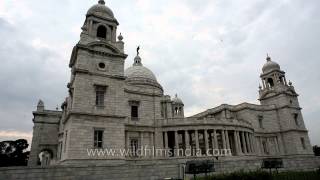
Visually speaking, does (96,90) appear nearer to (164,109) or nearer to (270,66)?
(164,109)

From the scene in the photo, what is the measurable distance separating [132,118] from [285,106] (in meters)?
31.9

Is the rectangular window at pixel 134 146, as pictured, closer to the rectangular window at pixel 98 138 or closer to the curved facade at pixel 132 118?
the curved facade at pixel 132 118

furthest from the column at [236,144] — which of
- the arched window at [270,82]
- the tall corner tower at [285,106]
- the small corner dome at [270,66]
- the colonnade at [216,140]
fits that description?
the small corner dome at [270,66]

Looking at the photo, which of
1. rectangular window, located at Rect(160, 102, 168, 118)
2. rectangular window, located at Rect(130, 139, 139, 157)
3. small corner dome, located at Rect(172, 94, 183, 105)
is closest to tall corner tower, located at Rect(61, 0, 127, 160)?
rectangular window, located at Rect(130, 139, 139, 157)

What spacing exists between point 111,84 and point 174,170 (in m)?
12.5

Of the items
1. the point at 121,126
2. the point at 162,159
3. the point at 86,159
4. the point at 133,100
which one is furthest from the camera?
the point at 133,100

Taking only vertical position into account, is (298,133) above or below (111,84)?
below

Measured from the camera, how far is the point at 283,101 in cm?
4788

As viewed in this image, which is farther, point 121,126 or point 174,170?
point 121,126

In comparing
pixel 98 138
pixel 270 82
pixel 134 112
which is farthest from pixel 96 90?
pixel 270 82

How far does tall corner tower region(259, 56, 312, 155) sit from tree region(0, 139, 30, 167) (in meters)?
58.5

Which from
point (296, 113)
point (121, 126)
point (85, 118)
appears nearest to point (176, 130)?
point (121, 126)

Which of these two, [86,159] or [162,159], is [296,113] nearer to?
[162,159]

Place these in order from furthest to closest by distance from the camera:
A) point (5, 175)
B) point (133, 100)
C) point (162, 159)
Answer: point (133, 100), point (162, 159), point (5, 175)
